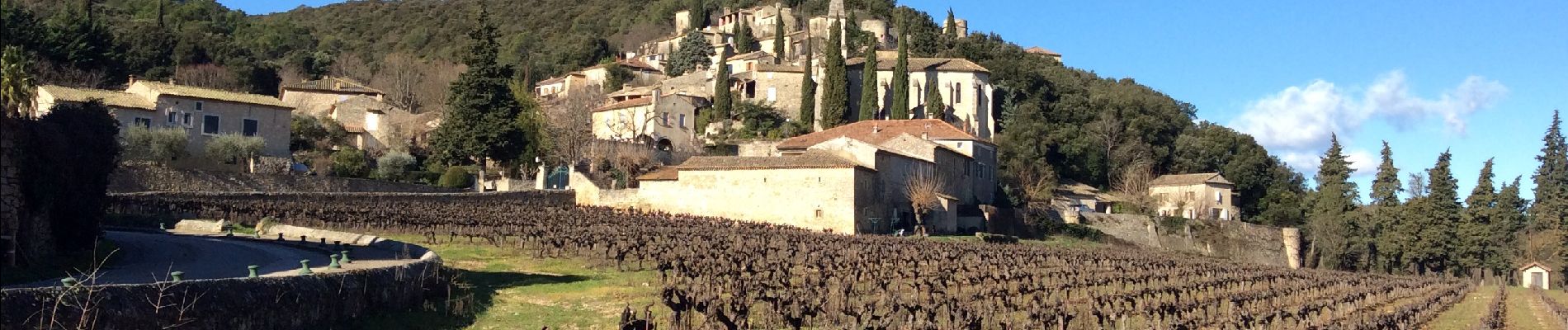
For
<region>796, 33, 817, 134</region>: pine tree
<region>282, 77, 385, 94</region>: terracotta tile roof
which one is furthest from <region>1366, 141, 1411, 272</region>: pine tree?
<region>282, 77, 385, 94</region>: terracotta tile roof

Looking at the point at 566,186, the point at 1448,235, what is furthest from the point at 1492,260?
the point at 566,186

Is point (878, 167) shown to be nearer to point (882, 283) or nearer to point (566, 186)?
point (566, 186)

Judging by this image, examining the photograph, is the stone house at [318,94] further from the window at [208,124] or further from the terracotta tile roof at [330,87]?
the window at [208,124]

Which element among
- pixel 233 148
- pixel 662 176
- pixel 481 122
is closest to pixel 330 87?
pixel 481 122

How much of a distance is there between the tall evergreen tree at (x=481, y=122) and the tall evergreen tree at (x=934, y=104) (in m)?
30.0

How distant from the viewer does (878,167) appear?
5369 centimetres

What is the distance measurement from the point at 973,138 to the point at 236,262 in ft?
156

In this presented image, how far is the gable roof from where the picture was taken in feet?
259

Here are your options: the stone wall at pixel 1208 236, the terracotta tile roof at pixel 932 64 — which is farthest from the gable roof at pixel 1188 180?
the terracotta tile roof at pixel 932 64

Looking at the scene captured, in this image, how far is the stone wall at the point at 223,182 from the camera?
134 feet

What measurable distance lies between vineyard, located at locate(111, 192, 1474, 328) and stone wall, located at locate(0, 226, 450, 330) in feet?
13.5

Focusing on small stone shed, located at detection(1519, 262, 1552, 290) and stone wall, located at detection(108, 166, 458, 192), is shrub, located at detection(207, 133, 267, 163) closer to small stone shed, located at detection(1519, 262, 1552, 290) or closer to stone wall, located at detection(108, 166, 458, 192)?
stone wall, located at detection(108, 166, 458, 192)

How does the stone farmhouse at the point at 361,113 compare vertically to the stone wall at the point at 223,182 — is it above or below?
above

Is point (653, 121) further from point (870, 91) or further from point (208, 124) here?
point (208, 124)
